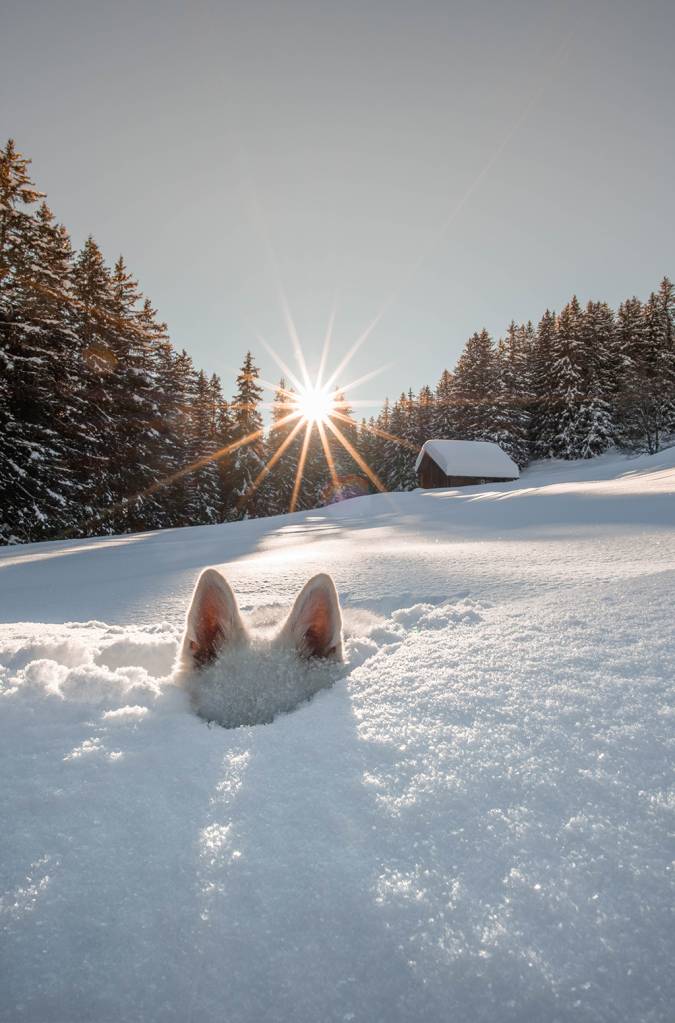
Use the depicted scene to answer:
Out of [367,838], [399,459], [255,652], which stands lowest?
[367,838]

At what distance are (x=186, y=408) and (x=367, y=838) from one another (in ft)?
103

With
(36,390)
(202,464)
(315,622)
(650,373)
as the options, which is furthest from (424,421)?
(315,622)

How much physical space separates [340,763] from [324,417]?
6686 cm

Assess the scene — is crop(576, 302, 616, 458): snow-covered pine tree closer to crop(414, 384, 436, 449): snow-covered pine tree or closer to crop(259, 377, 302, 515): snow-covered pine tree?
crop(414, 384, 436, 449): snow-covered pine tree

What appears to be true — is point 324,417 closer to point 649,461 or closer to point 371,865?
point 649,461

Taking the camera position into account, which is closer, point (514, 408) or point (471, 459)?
point (471, 459)

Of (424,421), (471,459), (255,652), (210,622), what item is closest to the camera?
(255,652)

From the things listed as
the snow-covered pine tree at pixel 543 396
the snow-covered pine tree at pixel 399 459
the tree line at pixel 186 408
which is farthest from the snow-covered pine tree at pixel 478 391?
the snow-covered pine tree at pixel 399 459

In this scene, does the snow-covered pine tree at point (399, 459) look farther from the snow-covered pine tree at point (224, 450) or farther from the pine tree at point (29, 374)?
the pine tree at point (29, 374)

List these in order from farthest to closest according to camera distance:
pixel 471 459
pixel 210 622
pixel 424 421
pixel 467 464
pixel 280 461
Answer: pixel 424 421, pixel 280 461, pixel 471 459, pixel 467 464, pixel 210 622

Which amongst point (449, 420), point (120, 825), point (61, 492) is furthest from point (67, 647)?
point (449, 420)

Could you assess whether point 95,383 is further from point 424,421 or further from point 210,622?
point 424,421

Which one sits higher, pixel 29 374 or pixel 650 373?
pixel 650 373

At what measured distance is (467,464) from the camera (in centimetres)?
3506
